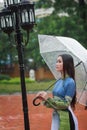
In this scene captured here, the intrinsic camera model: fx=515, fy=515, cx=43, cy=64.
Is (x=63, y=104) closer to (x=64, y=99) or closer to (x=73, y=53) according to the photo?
(x=64, y=99)

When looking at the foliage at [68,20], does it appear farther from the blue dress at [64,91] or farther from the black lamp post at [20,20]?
the blue dress at [64,91]

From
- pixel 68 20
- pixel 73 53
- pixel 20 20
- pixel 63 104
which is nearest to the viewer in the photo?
→ pixel 63 104

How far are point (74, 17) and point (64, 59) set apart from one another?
20.1 meters

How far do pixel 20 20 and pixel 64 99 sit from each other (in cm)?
182

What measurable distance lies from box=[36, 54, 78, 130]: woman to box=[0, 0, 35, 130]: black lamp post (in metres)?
1.01

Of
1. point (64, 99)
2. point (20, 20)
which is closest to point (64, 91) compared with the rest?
point (64, 99)

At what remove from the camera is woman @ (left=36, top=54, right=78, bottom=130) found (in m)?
6.31

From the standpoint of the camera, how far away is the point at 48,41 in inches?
319

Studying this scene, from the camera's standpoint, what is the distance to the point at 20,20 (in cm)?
766

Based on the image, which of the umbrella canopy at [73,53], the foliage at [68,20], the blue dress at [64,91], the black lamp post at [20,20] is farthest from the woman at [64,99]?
the foliage at [68,20]

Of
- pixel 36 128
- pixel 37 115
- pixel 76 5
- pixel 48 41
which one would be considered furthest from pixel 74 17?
pixel 48 41

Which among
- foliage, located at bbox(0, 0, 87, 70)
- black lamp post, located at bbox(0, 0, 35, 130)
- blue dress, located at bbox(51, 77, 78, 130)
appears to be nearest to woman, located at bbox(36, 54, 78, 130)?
blue dress, located at bbox(51, 77, 78, 130)

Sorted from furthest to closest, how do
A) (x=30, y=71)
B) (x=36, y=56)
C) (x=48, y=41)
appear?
(x=30, y=71), (x=36, y=56), (x=48, y=41)

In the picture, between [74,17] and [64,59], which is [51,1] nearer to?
[74,17]
